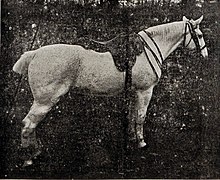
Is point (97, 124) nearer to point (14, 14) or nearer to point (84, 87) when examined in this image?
point (84, 87)

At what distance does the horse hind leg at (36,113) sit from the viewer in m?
2.16

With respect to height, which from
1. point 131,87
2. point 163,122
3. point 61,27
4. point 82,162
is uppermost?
point 61,27

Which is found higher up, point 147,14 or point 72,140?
point 147,14

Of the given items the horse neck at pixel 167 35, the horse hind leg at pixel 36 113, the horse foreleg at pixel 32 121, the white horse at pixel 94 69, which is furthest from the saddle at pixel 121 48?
the horse foreleg at pixel 32 121

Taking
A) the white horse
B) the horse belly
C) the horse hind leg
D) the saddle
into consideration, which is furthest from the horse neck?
the horse hind leg

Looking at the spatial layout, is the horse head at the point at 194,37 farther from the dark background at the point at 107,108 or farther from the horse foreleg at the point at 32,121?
the horse foreleg at the point at 32,121

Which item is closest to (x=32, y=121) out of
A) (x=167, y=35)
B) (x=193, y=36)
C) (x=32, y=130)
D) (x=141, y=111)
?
(x=32, y=130)

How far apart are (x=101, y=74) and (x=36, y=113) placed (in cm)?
39

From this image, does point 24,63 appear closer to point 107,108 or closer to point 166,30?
point 107,108

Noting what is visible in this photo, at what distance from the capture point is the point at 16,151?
7.12ft

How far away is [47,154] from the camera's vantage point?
2168 millimetres

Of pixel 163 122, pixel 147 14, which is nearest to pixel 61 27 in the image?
pixel 147 14

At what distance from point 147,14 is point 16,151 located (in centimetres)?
98

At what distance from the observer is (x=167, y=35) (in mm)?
2211
